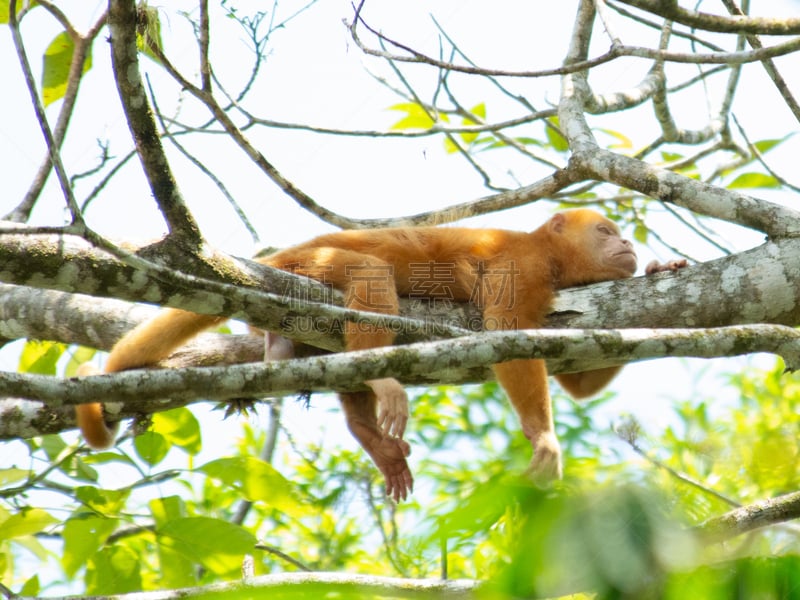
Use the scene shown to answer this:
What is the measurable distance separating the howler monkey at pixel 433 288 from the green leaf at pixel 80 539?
27.8 inches

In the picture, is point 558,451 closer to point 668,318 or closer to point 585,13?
point 668,318

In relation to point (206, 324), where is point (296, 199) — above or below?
above

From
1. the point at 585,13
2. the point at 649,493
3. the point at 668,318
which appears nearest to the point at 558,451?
the point at 668,318

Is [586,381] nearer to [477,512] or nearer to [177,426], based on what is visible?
[177,426]

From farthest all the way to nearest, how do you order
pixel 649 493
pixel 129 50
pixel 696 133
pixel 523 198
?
1. pixel 696 133
2. pixel 523 198
3. pixel 129 50
4. pixel 649 493

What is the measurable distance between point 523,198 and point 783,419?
4449mm

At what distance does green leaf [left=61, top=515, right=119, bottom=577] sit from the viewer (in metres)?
4.83

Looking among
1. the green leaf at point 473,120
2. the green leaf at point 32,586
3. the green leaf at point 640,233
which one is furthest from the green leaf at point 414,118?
the green leaf at point 32,586

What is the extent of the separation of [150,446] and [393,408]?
5.28ft

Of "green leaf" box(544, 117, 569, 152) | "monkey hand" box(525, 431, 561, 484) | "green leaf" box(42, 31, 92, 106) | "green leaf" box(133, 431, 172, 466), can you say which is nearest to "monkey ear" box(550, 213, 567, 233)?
"green leaf" box(544, 117, 569, 152)

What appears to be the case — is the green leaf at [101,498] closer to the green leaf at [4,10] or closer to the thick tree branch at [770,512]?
the green leaf at [4,10]

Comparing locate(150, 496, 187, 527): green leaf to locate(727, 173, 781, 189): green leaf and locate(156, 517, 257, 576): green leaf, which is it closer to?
locate(156, 517, 257, 576): green leaf

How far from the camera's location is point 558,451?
5285mm

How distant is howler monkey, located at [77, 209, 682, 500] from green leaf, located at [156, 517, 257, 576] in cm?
108
